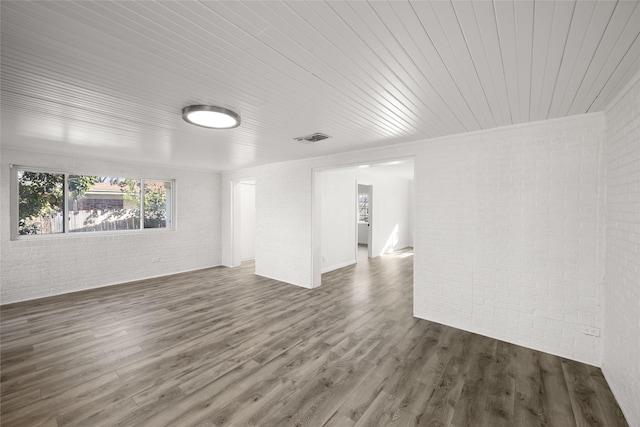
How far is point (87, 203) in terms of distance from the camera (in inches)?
201

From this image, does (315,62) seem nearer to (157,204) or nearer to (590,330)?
(590,330)

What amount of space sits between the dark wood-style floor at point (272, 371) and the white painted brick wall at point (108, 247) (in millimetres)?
624

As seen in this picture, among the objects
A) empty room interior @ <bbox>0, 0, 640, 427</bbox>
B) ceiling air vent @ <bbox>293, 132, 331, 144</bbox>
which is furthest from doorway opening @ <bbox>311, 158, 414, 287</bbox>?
ceiling air vent @ <bbox>293, 132, 331, 144</bbox>

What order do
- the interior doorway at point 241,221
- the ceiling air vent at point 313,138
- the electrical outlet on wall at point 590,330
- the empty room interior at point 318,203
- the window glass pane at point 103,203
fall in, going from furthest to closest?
the interior doorway at point 241,221 < the window glass pane at point 103,203 < the ceiling air vent at point 313,138 < the electrical outlet on wall at point 590,330 < the empty room interior at point 318,203

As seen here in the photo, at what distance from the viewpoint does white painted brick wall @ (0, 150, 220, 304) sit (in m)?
4.30

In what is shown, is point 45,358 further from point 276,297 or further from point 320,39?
point 320,39

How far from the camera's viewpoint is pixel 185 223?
→ 252 inches

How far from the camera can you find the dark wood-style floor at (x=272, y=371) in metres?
1.98

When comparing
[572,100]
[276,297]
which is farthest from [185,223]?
[572,100]

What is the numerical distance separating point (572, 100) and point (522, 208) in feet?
3.78

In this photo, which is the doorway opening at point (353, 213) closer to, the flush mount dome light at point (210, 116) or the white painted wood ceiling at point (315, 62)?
the white painted wood ceiling at point (315, 62)

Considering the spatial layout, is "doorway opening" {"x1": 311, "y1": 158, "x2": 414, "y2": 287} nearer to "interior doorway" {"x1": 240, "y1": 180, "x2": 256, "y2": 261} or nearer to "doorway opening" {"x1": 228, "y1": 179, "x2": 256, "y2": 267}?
"doorway opening" {"x1": 228, "y1": 179, "x2": 256, "y2": 267}

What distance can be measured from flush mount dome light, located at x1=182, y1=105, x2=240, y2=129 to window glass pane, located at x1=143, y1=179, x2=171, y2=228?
405 cm

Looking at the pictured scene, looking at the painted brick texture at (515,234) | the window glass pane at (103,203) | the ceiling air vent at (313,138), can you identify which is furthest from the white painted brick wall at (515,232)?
the window glass pane at (103,203)
